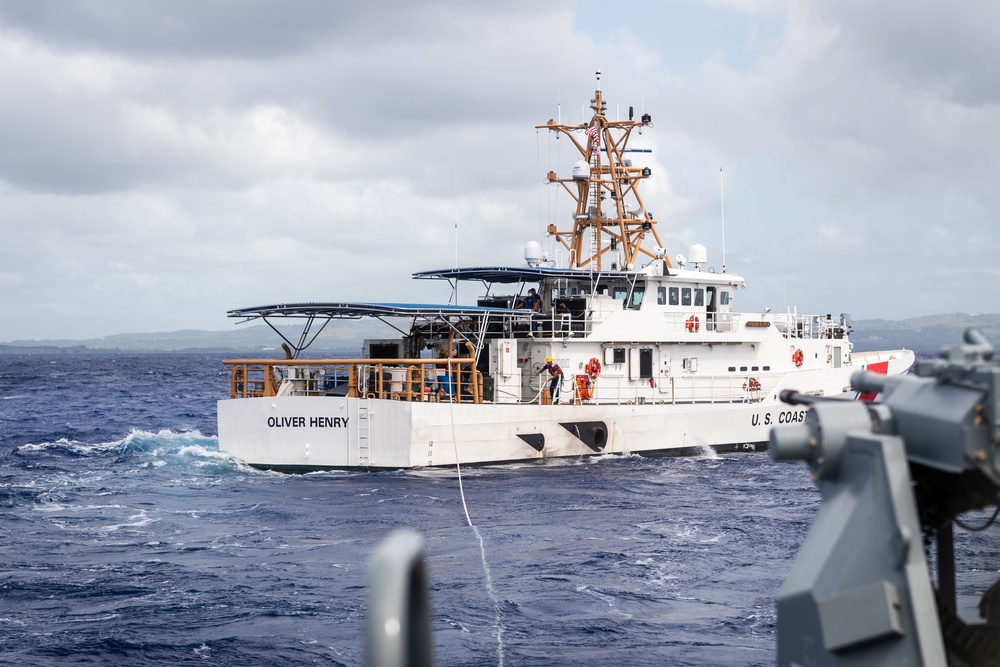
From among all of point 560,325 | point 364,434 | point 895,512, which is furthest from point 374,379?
point 895,512

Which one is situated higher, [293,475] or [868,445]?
[868,445]

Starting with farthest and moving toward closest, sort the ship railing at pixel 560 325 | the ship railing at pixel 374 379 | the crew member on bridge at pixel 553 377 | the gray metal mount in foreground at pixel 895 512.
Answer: the ship railing at pixel 560 325
the crew member on bridge at pixel 553 377
the ship railing at pixel 374 379
the gray metal mount in foreground at pixel 895 512

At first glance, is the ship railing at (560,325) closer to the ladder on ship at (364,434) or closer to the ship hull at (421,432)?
the ship hull at (421,432)

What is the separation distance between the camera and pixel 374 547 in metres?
17.0

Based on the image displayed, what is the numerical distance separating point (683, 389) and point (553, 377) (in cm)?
453

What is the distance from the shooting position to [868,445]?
422 cm

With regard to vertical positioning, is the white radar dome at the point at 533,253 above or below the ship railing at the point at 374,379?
above

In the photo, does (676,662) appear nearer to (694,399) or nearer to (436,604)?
(436,604)

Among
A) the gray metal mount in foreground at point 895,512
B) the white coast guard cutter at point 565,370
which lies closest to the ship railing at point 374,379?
the white coast guard cutter at point 565,370

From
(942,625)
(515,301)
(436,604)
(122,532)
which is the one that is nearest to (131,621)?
(436,604)

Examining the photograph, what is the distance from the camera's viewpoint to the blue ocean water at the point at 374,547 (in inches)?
474

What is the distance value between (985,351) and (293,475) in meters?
22.0

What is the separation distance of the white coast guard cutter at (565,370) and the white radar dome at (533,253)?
44 millimetres

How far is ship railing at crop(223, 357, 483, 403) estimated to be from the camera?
81.3ft
